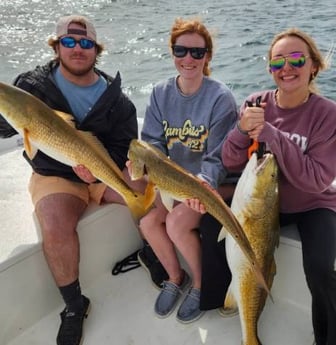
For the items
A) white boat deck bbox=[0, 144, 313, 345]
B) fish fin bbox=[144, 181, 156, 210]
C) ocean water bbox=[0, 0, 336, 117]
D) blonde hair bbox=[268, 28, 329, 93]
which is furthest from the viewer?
ocean water bbox=[0, 0, 336, 117]

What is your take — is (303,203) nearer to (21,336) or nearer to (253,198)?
(253,198)

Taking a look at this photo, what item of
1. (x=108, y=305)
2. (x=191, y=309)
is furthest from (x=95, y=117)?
(x=191, y=309)

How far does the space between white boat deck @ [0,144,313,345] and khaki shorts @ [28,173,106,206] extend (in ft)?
0.38

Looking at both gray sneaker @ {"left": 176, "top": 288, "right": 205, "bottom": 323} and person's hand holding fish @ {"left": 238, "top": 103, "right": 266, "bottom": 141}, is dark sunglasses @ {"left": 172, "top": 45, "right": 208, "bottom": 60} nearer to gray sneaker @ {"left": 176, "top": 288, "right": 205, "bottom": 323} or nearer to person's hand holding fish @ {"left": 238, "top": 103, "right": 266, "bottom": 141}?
person's hand holding fish @ {"left": 238, "top": 103, "right": 266, "bottom": 141}

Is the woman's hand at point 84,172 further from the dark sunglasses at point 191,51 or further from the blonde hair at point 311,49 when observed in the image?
the blonde hair at point 311,49

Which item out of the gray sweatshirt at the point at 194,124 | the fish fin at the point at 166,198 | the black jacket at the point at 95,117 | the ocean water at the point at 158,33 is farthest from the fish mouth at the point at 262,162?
the ocean water at the point at 158,33

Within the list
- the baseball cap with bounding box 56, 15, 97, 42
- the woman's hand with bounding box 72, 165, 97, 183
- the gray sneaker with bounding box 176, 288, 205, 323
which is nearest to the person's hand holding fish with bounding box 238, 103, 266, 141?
the woman's hand with bounding box 72, 165, 97, 183

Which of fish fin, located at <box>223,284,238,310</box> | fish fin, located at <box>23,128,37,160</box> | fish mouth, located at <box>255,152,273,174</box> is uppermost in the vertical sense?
fish fin, located at <box>23,128,37,160</box>

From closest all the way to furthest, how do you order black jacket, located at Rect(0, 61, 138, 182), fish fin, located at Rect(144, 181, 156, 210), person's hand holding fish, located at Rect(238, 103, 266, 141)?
person's hand holding fish, located at Rect(238, 103, 266, 141), fish fin, located at Rect(144, 181, 156, 210), black jacket, located at Rect(0, 61, 138, 182)

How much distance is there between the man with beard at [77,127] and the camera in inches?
117

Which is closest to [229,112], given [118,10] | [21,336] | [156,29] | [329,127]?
[329,127]

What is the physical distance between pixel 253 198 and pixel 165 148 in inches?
34.5

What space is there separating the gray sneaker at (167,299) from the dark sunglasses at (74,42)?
1.71 m

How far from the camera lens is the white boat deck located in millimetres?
2979
